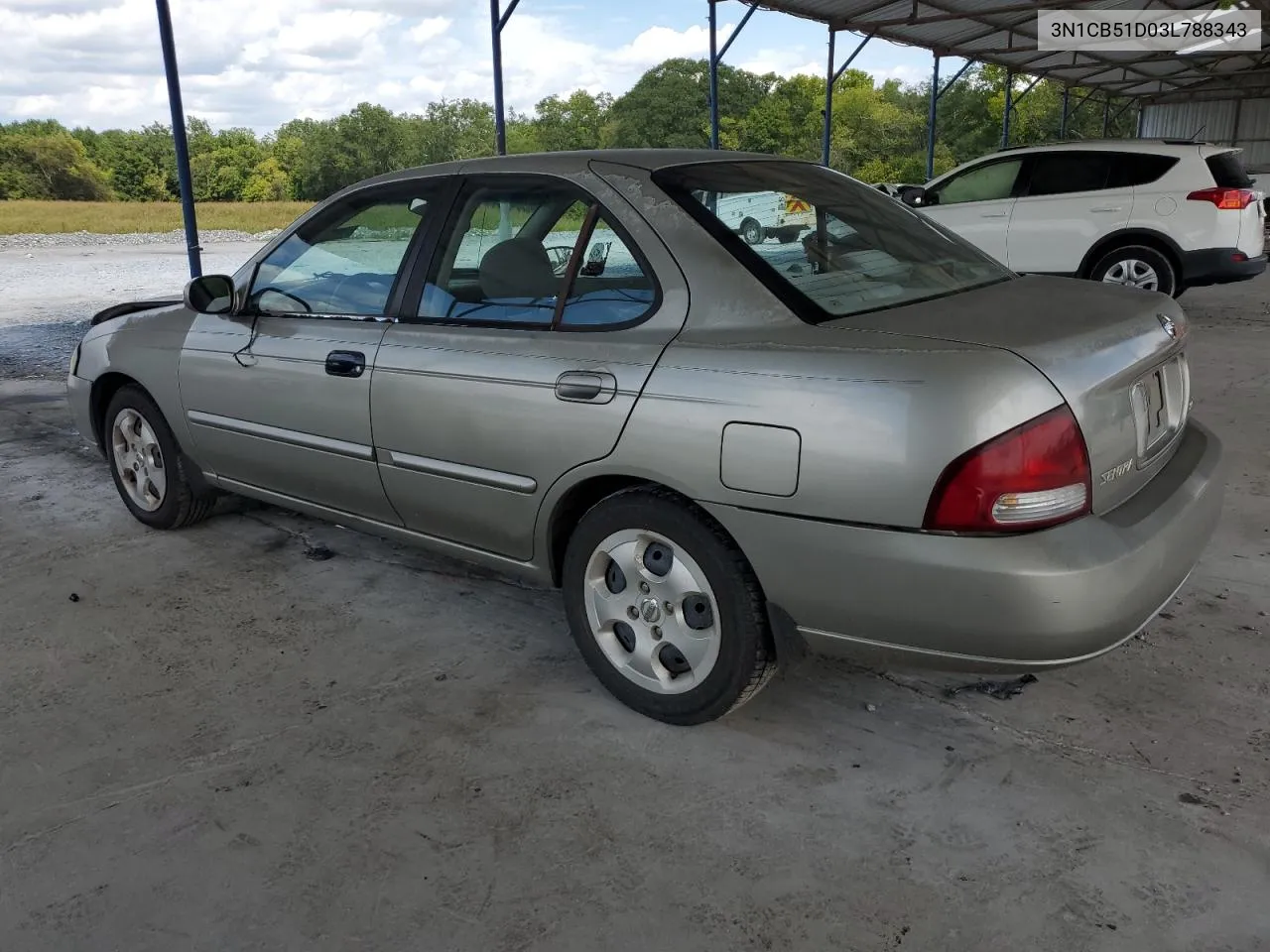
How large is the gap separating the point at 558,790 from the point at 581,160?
184 cm

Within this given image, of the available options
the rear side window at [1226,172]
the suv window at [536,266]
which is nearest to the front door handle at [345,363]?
the suv window at [536,266]

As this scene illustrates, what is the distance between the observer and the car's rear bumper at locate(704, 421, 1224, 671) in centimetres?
220

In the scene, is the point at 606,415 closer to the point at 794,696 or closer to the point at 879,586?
the point at 879,586

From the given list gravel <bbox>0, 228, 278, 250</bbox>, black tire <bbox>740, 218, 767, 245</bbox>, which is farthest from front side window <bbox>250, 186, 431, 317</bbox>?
gravel <bbox>0, 228, 278, 250</bbox>

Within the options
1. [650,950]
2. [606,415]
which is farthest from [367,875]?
[606,415]

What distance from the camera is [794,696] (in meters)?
3.01

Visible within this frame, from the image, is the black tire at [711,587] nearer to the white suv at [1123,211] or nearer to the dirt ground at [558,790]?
the dirt ground at [558,790]

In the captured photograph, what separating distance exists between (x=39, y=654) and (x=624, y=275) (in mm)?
2407

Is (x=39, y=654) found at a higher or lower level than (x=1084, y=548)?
lower

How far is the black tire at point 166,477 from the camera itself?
4.36 metres

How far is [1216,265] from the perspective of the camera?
29.8 feet

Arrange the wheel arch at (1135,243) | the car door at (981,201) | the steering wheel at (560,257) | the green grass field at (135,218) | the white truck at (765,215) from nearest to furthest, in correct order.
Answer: the white truck at (765,215), the steering wheel at (560,257), the wheel arch at (1135,243), the car door at (981,201), the green grass field at (135,218)

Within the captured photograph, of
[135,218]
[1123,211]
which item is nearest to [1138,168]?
[1123,211]

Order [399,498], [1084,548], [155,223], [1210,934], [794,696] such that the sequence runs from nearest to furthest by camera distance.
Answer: [1210,934]
[1084,548]
[794,696]
[399,498]
[155,223]
